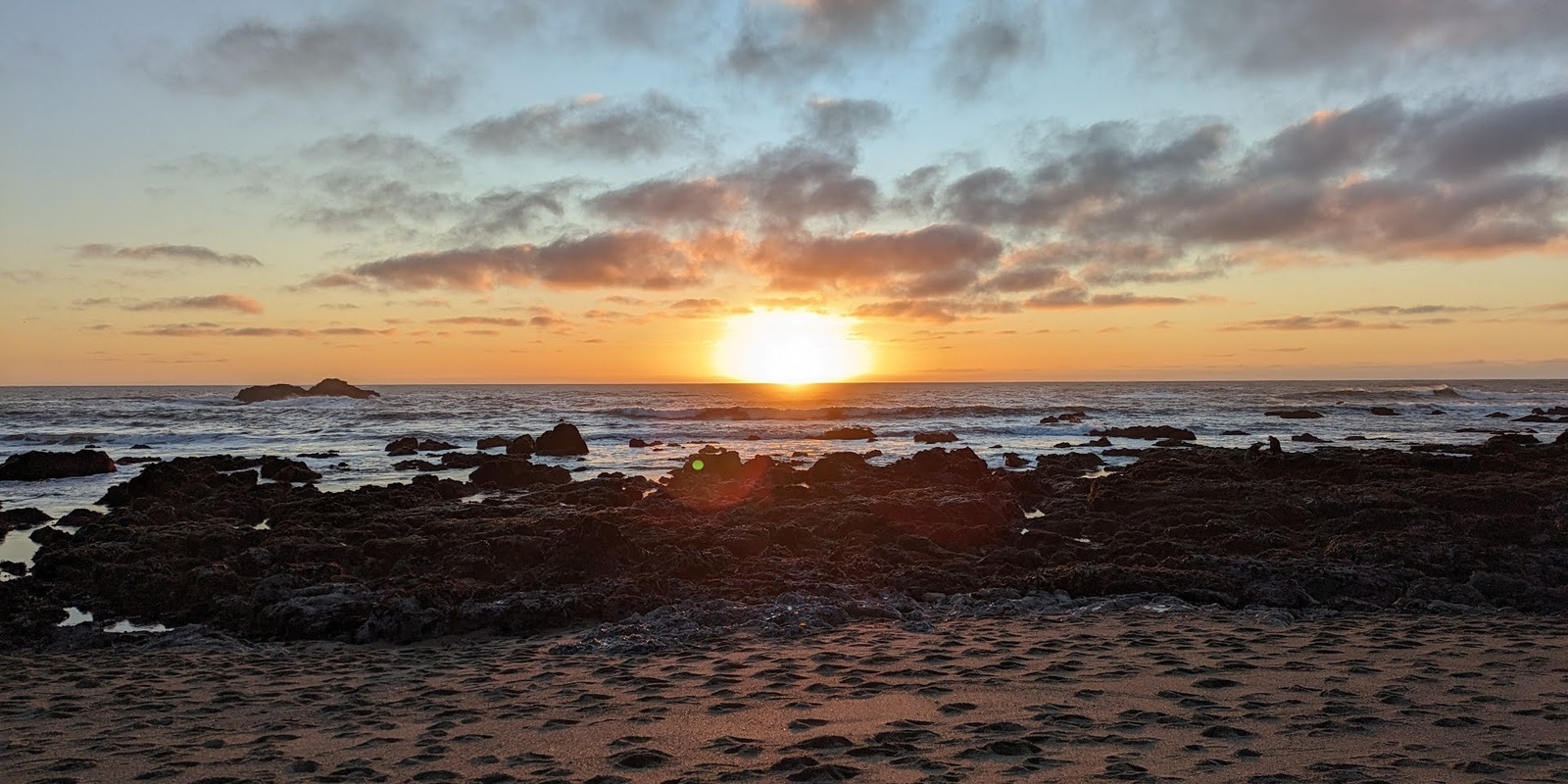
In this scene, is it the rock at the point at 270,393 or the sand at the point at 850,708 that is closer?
the sand at the point at 850,708

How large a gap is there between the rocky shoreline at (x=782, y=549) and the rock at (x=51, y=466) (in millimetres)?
8751

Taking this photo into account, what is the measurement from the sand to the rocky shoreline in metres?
1.05

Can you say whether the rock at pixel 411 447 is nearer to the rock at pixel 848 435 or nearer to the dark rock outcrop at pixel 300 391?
the rock at pixel 848 435

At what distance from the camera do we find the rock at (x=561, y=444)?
128 ft

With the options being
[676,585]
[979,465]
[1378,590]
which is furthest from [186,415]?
[1378,590]

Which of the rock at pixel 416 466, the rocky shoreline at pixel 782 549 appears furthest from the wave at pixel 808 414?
the rocky shoreline at pixel 782 549

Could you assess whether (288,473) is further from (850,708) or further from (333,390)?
(333,390)

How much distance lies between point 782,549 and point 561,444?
86.1 feet

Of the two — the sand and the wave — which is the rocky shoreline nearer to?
the sand

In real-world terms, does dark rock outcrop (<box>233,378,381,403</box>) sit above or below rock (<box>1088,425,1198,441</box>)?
above

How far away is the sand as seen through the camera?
5.91m

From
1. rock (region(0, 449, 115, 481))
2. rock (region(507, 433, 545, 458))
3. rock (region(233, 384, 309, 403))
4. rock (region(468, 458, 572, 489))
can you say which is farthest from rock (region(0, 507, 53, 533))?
rock (region(233, 384, 309, 403))

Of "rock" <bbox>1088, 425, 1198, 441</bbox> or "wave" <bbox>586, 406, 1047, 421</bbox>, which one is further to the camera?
"wave" <bbox>586, 406, 1047, 421</bbox>

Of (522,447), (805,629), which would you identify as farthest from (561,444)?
(805,629)
